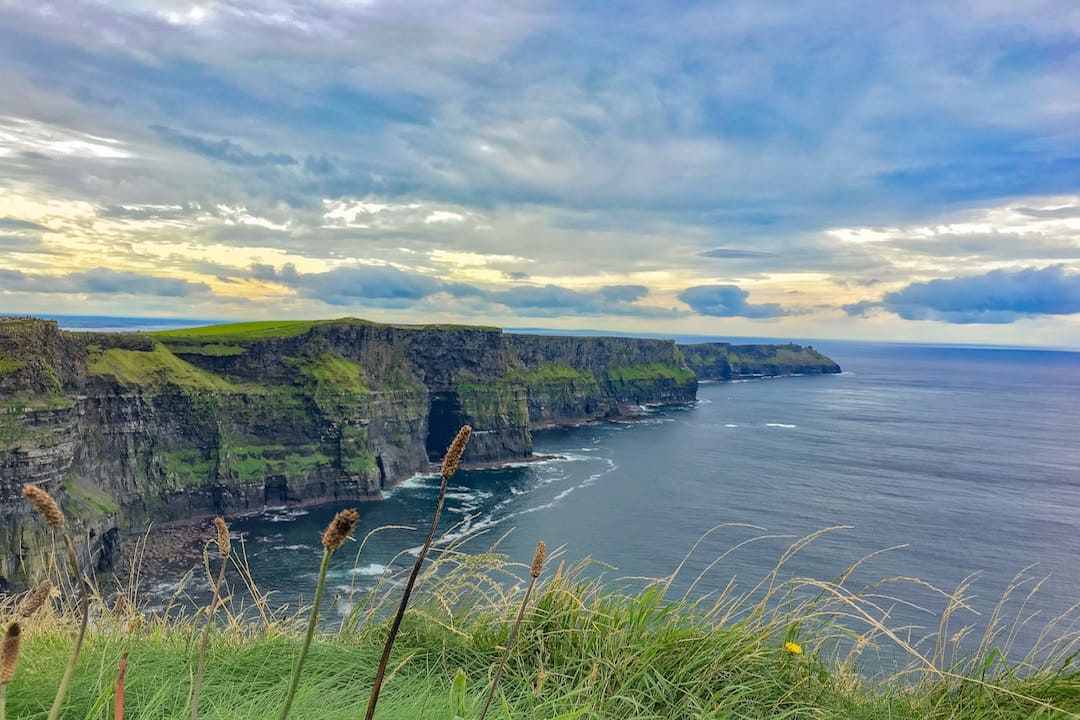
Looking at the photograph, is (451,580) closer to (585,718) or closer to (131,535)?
(585,718)

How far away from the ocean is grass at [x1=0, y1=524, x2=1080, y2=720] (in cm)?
1385

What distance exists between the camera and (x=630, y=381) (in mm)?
164500

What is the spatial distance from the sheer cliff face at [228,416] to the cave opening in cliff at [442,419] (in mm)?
230

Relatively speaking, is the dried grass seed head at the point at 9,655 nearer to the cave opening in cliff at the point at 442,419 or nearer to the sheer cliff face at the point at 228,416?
the sheer cliff face at the point at 228,416

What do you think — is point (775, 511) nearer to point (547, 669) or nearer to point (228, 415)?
point (228, 415)

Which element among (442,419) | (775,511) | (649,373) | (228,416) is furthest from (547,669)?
(649,373)

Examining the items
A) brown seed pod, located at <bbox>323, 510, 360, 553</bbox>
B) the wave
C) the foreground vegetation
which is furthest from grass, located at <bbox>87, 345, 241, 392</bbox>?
brown seed pod, located at <bbox>323, 510, 360, 553</bbox>

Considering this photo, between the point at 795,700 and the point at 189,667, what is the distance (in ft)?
14.9

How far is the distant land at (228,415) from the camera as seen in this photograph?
4741cm

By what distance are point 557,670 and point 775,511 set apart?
62845 millimetres

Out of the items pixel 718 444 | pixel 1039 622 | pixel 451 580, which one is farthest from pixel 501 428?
pixel 451 580

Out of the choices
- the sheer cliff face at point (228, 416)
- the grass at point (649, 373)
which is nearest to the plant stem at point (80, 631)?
the sheer cliff face at point (228, 416)

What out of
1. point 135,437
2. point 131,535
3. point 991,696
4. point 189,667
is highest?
point 189,667

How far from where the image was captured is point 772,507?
211 feet
